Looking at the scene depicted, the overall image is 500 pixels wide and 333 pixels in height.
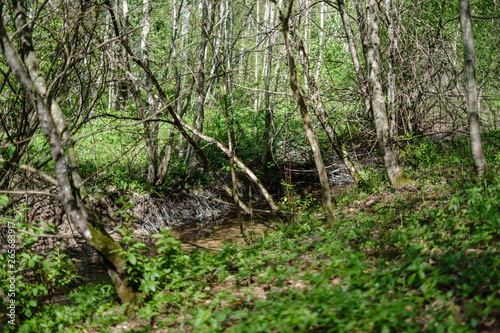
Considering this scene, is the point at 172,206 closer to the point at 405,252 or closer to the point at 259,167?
the point at 259,167

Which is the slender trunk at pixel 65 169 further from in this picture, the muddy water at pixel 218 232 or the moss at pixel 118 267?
the muddy water at pixel 218 232

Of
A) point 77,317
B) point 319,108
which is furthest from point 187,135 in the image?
point 319,108

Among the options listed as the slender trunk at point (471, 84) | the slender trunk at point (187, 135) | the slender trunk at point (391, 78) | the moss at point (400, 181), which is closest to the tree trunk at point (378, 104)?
the moss at point (400, 181)

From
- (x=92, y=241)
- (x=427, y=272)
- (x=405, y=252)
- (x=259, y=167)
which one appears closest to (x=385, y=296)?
(x=427, y=272)

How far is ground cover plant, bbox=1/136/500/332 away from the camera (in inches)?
111

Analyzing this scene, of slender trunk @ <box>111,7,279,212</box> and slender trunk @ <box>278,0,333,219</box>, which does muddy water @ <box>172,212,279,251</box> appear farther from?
slender trunk @ <box>278,0,333,219</box>

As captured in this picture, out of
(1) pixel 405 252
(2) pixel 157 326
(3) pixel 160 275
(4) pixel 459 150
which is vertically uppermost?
(4) pixel 459 150

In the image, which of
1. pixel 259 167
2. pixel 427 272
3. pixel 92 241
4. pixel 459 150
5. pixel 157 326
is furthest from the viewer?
pixel 259 167

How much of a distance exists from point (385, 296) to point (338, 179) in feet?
34.1

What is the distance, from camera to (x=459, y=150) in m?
8.92

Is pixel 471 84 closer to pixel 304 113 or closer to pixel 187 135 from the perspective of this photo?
pixel 304 113

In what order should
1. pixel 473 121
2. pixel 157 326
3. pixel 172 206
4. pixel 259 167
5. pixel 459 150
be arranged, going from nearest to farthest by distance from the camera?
1. pixel 157 326
2. pixel 473 121
3. pixel 459 150
4. pixel 172 206
5. pixel 259 167

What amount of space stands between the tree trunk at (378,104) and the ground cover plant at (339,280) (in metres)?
0.71

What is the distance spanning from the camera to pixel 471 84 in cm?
A: 545
